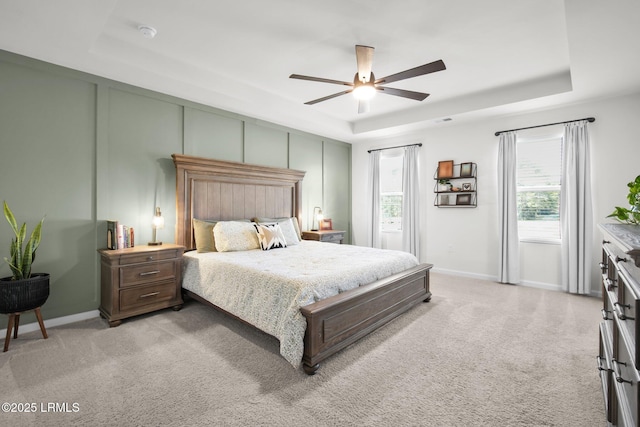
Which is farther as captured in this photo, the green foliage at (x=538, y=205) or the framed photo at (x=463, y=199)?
the framed photo at (x=463, y=199)

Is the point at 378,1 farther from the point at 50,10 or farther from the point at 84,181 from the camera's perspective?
the point at 84,181

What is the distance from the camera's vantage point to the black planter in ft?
8.27

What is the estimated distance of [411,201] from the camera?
19.2 feet

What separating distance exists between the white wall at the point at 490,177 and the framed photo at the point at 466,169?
0.11 metres

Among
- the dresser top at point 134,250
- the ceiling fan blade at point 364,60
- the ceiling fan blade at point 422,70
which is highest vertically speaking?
the ceiling fan blade at point 364,60

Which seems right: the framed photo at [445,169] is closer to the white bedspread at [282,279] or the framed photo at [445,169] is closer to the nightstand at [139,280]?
the white bedspread at [282,279]

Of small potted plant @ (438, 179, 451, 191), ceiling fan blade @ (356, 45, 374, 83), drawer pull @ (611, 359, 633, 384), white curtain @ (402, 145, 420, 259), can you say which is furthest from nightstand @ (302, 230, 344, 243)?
drawer pull @ (611, 359, 633, 384)

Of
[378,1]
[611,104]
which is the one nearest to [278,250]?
[378,1]

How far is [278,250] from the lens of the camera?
4.06 meters

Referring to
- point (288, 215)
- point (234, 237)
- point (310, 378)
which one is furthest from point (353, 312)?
point (288, 215)

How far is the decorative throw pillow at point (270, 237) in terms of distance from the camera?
407 cm

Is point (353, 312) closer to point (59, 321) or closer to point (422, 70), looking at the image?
point (422, 70)

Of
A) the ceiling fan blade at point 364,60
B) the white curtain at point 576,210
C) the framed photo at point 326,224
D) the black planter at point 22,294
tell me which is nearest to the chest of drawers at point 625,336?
the ceiling fan blade at point 364,60

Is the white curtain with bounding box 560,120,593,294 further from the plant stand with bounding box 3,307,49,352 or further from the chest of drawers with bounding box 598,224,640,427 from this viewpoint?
the plant stand with bounding box 3,307,49,352
